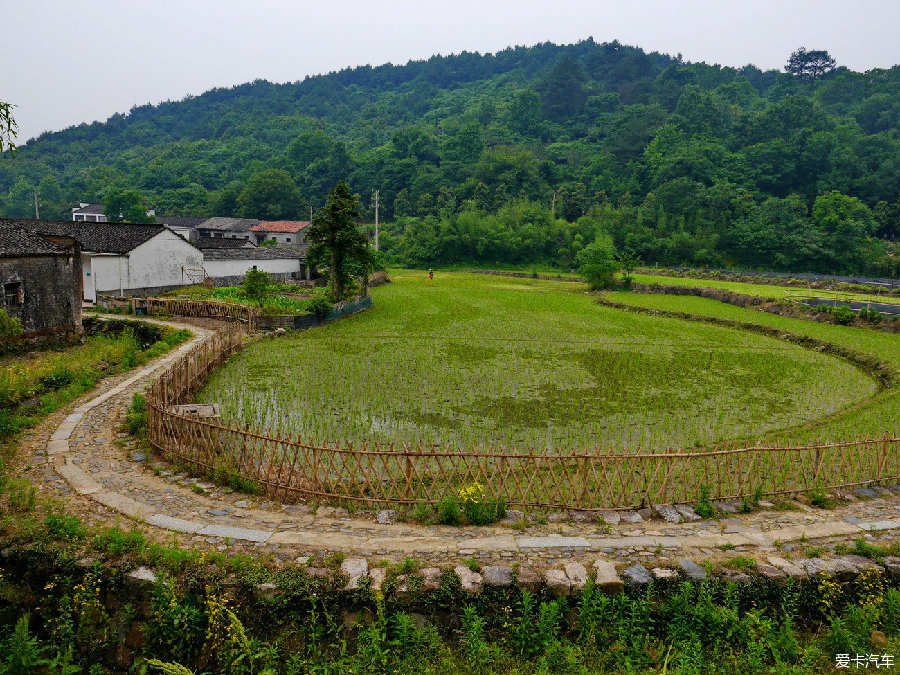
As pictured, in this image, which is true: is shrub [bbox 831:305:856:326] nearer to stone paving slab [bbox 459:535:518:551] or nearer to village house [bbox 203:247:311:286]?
stone paving slab [bbox 459:535:518:551]

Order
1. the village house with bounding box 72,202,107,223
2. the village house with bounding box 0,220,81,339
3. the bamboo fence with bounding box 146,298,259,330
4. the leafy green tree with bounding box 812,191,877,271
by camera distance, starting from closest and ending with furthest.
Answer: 1. the village house with bounding box 0,220,81,339
2. the bamboo fence with bounding box 146,298,259,330
3. the leafy green tree with bounding box 812,191,877,271
4. the village house with bounding box 72,202,107,223

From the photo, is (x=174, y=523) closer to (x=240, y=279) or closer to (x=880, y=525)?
(x=880, y=525)

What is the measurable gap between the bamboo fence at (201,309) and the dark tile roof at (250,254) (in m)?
13.0

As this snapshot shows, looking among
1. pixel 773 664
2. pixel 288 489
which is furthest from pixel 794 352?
pixel 288 489

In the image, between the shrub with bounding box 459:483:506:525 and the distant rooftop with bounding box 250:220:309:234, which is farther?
the distant rooftop with bounding box 250:220:309:234

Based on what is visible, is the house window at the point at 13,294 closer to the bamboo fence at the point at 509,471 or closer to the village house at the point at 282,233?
the bamboo fence at the point at 509,471

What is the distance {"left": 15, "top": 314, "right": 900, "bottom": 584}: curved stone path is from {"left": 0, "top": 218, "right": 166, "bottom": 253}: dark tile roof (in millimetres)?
27929

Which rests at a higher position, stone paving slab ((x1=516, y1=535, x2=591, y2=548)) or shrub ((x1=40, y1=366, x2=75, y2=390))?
shrub ((x1=40, y1=366, x2=75, y2=390))

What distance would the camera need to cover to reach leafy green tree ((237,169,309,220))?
88438mm

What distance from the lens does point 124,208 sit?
7275 centimetres

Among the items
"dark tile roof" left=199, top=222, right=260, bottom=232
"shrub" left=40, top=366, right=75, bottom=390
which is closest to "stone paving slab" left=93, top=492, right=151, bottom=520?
"shrub" left=40, top=366, right=75, bottom=390

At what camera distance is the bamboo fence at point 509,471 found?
32.3 feet

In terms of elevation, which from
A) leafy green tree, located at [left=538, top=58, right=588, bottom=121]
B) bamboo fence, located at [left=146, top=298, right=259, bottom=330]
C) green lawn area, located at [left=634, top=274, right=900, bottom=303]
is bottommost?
bamboo fence, located at [left=146, top=298, right=259, bottom=330]

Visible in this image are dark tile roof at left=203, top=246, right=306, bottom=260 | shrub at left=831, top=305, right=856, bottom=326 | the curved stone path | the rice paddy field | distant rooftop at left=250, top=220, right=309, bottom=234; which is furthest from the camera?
distant rooftop at left=250, top=220, right=309, bottom=234
